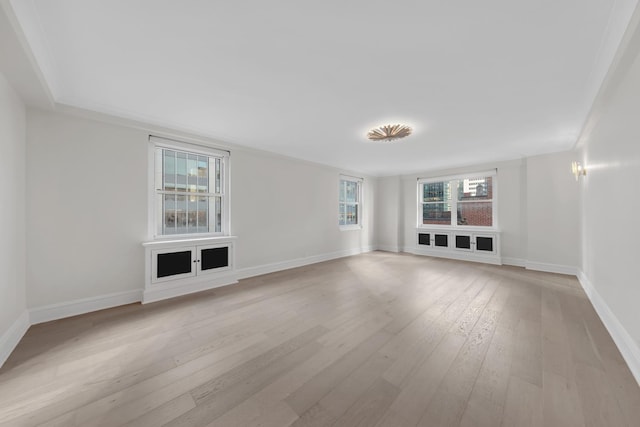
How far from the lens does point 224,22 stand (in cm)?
159

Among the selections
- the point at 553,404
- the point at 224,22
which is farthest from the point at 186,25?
the point at 553,404

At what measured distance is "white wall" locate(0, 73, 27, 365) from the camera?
77.5 inches

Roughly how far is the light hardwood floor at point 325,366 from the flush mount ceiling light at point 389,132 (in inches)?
95.0

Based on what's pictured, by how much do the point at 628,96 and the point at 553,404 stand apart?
251 cm

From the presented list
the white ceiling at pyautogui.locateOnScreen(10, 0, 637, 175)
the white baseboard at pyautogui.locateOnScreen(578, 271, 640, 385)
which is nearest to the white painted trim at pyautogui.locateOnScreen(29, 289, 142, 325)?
the white ceiling at pyautogui.locateOnScreen(10, 0, 637, 175)

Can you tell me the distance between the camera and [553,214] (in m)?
4.62

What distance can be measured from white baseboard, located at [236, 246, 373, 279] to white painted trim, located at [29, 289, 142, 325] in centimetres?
152

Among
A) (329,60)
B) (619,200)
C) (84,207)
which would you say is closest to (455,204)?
(619,200)

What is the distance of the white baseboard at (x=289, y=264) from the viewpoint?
431 cm

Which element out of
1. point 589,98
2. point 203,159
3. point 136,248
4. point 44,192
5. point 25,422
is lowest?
point 25,422

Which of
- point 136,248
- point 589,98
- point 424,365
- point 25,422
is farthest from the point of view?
point 136,248

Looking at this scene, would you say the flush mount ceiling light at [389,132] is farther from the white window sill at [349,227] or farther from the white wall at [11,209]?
the white wall at [11,209]

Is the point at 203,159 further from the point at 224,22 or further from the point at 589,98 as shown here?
the point at 589,98

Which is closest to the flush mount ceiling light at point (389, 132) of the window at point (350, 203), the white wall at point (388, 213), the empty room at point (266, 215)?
the empty room at point (266, 215)
